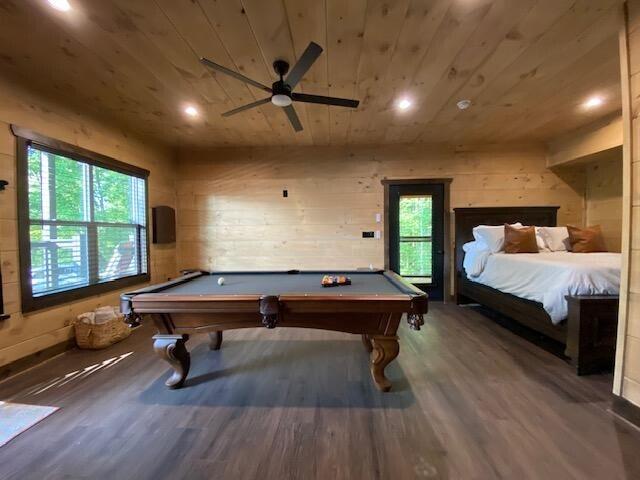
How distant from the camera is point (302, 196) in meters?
4.47

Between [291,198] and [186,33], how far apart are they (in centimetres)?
275

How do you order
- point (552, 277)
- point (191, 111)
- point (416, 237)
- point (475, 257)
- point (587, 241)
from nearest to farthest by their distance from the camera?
point (552, 277), point (191, 111), point (587, 241), point (475, 257), point (416, 237)

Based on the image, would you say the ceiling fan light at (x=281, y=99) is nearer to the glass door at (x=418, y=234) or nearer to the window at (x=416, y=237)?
the glass door at (x=418, y=234)

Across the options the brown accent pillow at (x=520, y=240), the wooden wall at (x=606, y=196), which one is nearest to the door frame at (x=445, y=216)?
the brown accent pillow at (x=520, y=240)

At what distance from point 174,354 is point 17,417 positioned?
90cm

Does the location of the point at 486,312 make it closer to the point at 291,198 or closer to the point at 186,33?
the point at 291,198

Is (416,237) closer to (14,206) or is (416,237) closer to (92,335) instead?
(92,335)

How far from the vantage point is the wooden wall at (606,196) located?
3.77 meters

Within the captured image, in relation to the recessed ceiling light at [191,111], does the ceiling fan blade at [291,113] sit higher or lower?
lower

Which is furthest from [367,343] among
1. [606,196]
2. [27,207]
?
[606,196]

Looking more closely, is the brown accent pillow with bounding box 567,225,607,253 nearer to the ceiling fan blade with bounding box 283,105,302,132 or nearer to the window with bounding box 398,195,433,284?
the window with bounding box 398,195,433,284

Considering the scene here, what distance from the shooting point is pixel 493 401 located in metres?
1.85

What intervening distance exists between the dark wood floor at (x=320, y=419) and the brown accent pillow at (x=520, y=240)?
135 cm

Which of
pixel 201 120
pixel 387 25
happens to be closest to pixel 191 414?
pixel 387 25
